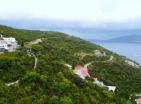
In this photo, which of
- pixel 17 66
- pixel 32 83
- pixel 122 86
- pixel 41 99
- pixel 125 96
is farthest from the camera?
pixel 122 86

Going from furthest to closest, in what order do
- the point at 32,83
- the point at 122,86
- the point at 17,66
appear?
the point at 122,86
the point at 17,66
the point at 32,83

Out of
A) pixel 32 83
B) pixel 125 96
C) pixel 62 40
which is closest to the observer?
pixel 32 83

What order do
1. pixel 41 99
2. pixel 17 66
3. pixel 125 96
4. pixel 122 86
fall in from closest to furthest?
pixel 41 99, pixel 17 66, pixel 125 96, pixel 122 86

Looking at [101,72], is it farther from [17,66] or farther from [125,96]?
[17,66]

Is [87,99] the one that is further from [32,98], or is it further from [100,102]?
[32,98]

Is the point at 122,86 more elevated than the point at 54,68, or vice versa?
the point at 54,68

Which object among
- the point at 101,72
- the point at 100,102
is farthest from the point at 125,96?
the point at 101,72

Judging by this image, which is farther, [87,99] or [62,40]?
[62,40]

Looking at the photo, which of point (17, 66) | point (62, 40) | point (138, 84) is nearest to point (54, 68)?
point (17, 66)
